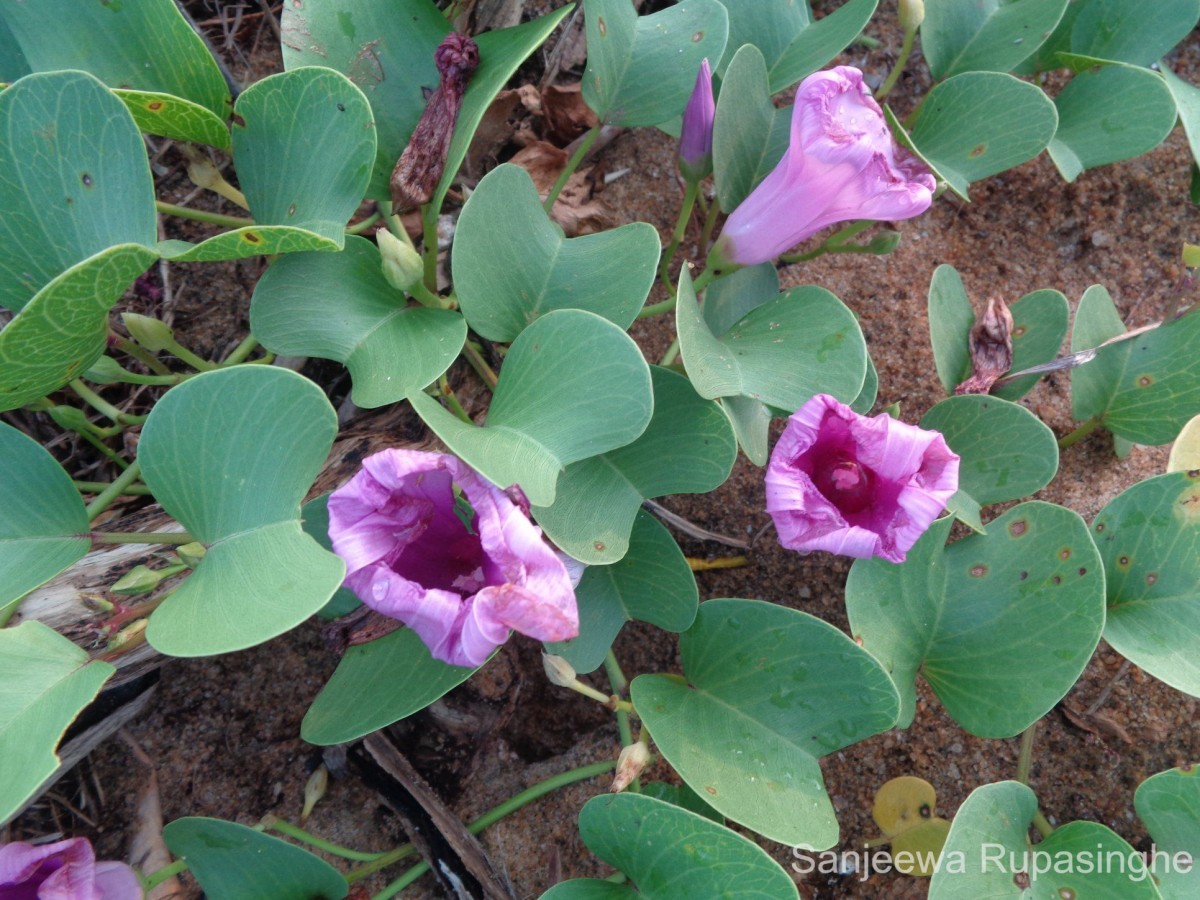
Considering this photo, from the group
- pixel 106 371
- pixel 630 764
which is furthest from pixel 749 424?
pixel 106 371

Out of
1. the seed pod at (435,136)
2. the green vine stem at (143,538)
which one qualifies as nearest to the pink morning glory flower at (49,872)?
the green vine stem at (143,538)

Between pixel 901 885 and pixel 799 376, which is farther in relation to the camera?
pixel 901 885

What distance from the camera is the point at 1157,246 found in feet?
5.81

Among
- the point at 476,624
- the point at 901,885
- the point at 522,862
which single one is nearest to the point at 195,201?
the point at 476,624

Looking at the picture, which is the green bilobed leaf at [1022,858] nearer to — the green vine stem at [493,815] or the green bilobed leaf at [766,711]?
the green bilobed leaf at [766,711]

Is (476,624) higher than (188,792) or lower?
higher

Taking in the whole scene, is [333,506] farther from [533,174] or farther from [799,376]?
[533,174]

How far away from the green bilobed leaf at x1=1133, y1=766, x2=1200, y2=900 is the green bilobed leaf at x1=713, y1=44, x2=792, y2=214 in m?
1.03

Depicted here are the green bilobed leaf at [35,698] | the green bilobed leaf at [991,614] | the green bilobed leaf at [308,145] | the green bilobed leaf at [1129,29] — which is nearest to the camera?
the green bilobed leaf at [35,698]

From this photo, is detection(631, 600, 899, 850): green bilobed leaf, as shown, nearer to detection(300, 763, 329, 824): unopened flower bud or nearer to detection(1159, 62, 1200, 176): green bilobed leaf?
detection(300, 763, 329, 824): unopened flower bud

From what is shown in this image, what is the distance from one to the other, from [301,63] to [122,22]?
22 cm

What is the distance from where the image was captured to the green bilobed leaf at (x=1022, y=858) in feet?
3.73

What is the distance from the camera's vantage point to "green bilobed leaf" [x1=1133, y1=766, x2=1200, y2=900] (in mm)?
1236

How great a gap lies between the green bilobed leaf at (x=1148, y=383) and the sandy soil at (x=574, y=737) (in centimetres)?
14
